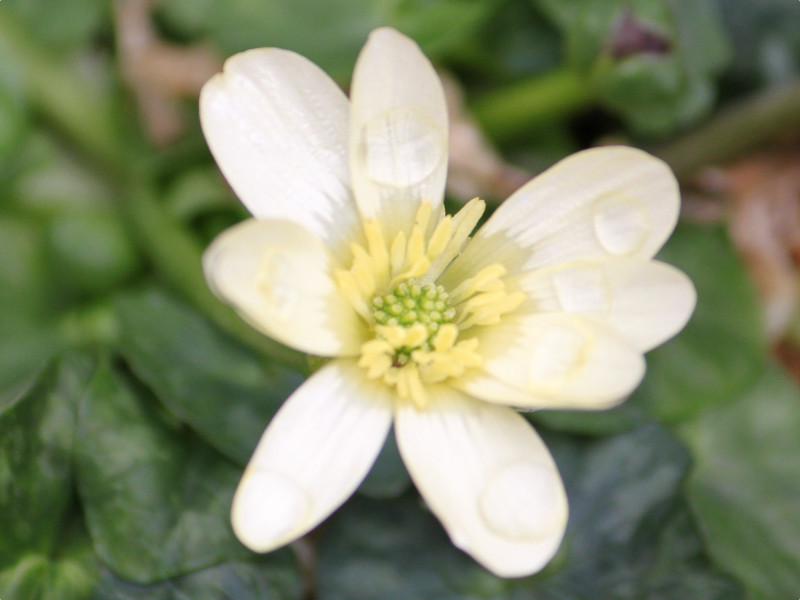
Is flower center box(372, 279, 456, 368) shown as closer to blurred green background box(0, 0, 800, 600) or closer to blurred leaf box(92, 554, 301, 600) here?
blurred green background box(0, 0, 800, 600)

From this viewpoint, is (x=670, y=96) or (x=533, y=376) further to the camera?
(x=670, y=96)

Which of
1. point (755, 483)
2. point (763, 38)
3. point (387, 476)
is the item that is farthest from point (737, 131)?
point (387, 476)

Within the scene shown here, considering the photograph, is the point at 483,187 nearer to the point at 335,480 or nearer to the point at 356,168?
the point at 356,168

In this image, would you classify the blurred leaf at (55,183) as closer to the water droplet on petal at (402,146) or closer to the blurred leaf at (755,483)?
the water droplet on petal at (402,146)

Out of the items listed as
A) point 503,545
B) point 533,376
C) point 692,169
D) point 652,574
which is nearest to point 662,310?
point 533,376

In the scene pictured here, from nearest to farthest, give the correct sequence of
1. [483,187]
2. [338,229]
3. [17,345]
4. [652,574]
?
[338,229], [652,574], [17,345], [483,187]

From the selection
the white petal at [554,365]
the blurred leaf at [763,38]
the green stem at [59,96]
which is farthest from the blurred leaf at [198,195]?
the blurred leaf at [763,38]

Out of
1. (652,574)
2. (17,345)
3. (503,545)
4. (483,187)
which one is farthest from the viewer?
(483,187)
